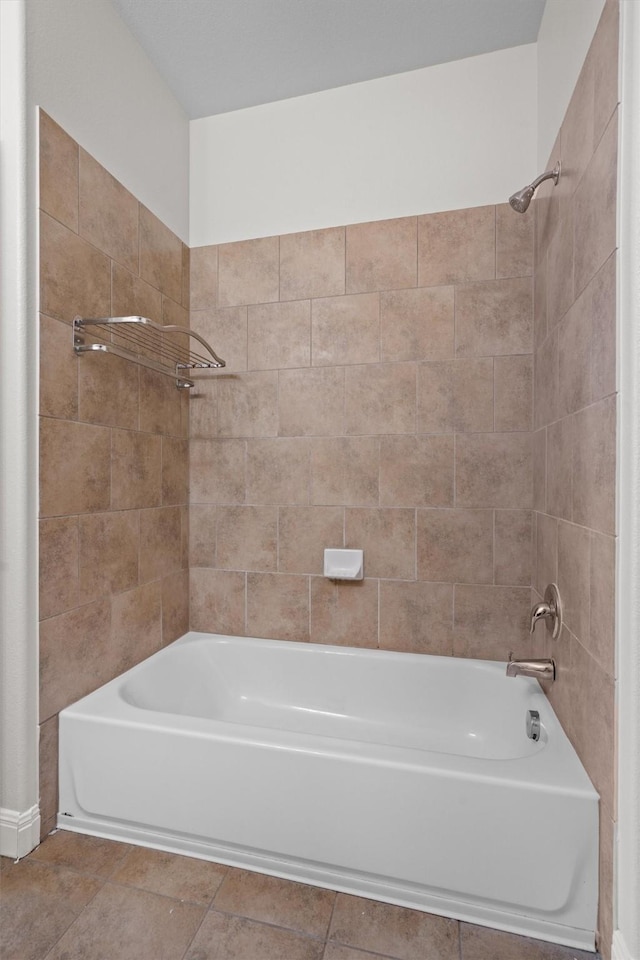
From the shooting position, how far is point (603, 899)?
114cm

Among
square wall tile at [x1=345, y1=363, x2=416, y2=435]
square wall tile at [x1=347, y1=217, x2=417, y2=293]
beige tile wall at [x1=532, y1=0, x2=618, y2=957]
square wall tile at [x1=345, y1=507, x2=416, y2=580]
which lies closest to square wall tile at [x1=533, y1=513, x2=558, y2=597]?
beige tile wall at [x1=532, y1=0, x2=618, y2=957]

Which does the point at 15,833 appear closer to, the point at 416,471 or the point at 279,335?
the point at 416,471

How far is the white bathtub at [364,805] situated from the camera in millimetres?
1189

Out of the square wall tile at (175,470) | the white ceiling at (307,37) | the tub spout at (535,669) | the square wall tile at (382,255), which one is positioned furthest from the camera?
the square wall tile at (175,470)

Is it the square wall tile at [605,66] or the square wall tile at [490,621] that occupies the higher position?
the square wall tile at [605,66]

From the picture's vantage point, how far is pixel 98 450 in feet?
5.68

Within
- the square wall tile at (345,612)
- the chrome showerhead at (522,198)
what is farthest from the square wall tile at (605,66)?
the square wall tile at (345,612)

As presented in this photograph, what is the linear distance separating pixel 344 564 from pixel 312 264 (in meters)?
1.30

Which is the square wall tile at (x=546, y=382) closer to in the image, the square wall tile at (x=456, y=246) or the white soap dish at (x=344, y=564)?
the square wall tile at (x=456, y=246)

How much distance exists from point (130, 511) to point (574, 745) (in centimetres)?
163

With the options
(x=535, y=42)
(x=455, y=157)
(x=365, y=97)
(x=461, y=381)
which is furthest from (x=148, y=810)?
(x=535, y=42)

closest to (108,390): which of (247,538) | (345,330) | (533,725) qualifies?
(247,538)

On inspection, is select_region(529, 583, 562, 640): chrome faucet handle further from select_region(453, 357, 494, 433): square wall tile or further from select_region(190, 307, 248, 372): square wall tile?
select_region(190, 307, 248, 372): square wall tile

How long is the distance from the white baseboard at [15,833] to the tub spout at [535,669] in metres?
1.49
